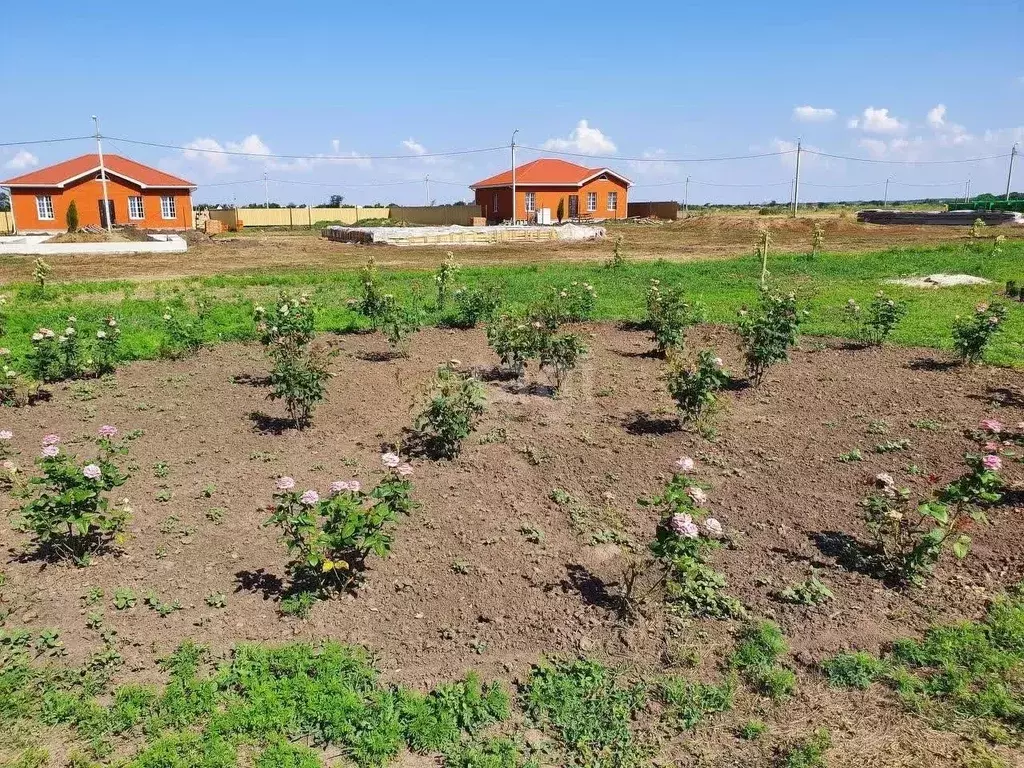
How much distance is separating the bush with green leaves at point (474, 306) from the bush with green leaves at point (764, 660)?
23.8 ft

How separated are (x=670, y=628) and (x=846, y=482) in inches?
94.4

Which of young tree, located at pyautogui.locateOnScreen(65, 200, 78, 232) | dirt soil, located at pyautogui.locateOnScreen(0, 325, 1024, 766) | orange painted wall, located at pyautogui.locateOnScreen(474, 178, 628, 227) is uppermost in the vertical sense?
orange painted wall, located at pyautogui.locateOnScreen(474, 178, 628, 227)

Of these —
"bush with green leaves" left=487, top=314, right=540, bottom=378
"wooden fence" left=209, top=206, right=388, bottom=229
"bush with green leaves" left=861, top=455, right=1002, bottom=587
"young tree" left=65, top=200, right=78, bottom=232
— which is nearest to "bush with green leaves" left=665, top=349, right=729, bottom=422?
"bush with green leaves" left=487, top=314, right=540, bottom=378

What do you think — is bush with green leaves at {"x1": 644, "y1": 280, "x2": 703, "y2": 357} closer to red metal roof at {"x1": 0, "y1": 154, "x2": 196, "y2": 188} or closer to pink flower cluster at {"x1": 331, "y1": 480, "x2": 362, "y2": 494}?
pink flower cluster at {"x1": 331, "y1": 480, "x2": 362, "y2": 494}

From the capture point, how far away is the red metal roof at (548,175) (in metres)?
43.4

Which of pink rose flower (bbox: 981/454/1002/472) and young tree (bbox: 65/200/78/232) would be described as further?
young tree (bbox: 65/200/78/232)

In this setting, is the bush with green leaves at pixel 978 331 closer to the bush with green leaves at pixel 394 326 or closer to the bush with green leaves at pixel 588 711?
the bush with green leaves at pixel 394 326

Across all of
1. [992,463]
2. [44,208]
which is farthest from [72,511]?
[44,208]

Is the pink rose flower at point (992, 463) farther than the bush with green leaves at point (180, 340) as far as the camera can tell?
No

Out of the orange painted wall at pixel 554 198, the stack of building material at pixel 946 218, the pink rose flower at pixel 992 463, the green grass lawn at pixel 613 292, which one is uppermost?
the orange painted wall at pixel 554 198

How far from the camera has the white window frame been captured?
111ft

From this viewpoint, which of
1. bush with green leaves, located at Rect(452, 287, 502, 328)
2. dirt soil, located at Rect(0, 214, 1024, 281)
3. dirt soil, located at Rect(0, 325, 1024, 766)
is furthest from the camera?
dirt soil, located at Rect(0, 214, 1024, 281)

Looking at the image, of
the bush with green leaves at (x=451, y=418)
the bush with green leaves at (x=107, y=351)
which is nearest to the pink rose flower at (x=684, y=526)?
the bush with green leaves at (x=451, y=418)

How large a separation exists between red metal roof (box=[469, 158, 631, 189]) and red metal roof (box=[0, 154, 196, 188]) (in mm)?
18244
